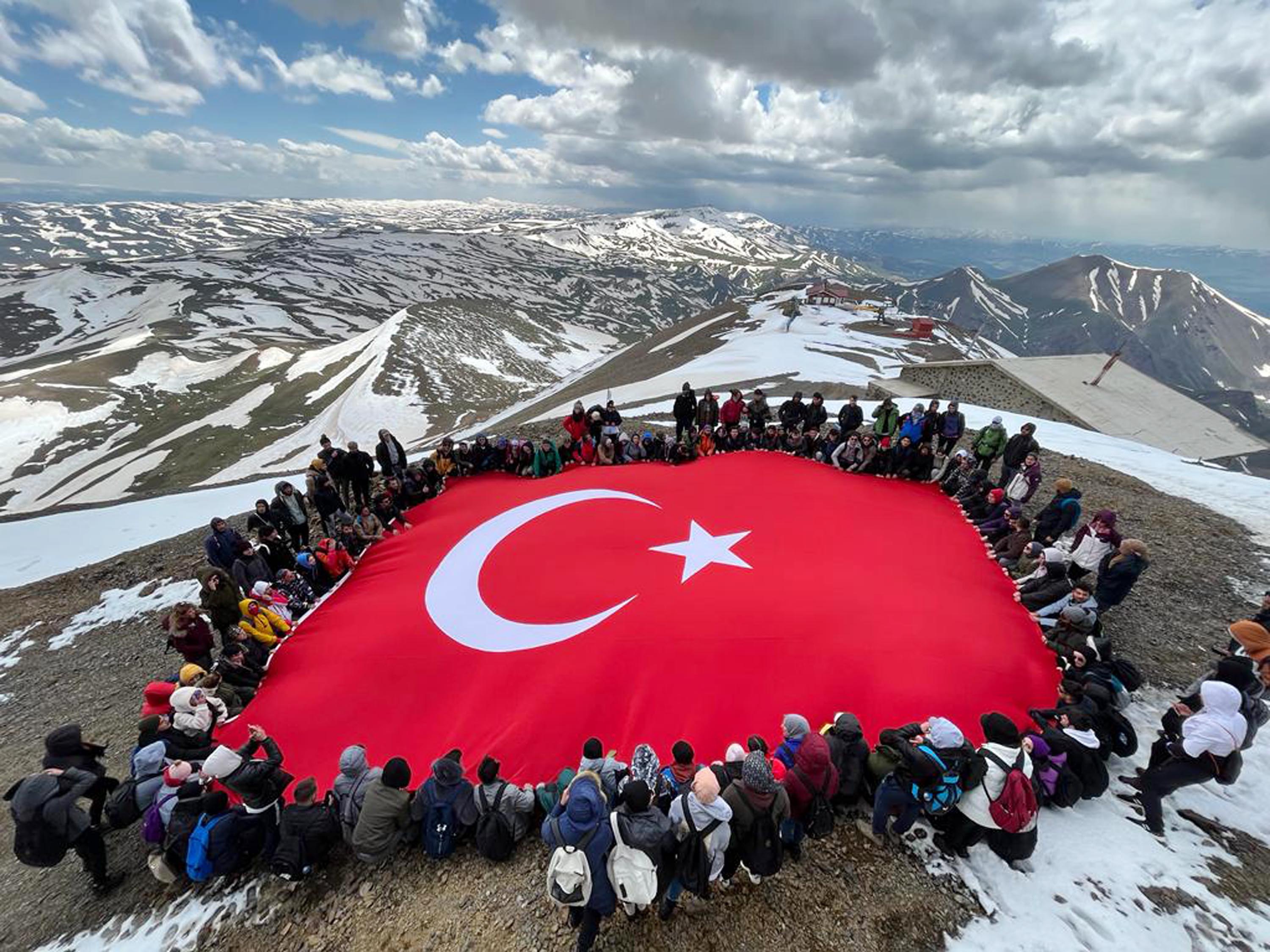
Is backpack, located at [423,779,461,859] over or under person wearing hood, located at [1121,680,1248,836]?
under

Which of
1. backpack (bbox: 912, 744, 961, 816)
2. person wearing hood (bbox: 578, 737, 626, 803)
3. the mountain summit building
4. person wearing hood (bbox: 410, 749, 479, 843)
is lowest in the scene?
the mountain summit building

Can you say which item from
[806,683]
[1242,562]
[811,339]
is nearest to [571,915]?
[806,683]

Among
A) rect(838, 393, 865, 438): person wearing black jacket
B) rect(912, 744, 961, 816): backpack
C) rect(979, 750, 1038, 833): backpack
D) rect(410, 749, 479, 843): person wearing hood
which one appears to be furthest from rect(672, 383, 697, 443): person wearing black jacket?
rect(979, 750, 1038, 833): backpack

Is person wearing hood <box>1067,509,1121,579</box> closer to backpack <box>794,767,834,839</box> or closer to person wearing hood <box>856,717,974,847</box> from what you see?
person wearing hood <box>856,717,974,847</box>

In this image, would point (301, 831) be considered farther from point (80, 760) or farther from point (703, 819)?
point (703, 819)

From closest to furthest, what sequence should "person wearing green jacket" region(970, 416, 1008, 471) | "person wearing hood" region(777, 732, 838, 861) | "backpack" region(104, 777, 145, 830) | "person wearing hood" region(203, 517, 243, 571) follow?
1. "person wearing hood" region(777, 732, 838, 861)
2. "backpack" region(104, 777, 145, 830)
3. "person wearing hood" region(203, 517, 243, 571)
4. "person wearing green jacket" region(970, 416, 1008, 471)

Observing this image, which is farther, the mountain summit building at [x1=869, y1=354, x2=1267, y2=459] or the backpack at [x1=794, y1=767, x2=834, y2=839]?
the mountain summit building at [x1=869, y1=354, x2=1267, y2=459]

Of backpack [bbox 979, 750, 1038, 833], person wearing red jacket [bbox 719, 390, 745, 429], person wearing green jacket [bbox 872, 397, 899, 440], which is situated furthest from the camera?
person wearing red jacket [bbox 719, 390, 745, 429]

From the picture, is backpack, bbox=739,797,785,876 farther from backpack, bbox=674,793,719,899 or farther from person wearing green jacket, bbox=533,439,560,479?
person wearing green jacket, bbox=533,439,560,479
